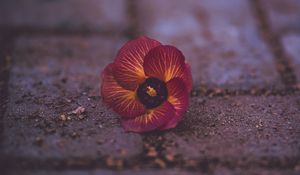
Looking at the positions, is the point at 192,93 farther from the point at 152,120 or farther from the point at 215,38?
the point at 215,38

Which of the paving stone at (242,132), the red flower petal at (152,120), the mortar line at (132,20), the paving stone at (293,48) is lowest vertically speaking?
the paving stone at (242,132)

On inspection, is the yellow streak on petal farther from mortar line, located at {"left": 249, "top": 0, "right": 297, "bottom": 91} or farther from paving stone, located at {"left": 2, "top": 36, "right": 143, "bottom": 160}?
mortar line, located at {"left": 249, "top": 0, "right": 297, "bottom": 91}

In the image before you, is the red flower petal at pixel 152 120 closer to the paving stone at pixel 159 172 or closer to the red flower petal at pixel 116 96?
the red flower petal at pixel 116 96

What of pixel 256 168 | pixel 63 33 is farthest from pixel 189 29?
pixel 256 168

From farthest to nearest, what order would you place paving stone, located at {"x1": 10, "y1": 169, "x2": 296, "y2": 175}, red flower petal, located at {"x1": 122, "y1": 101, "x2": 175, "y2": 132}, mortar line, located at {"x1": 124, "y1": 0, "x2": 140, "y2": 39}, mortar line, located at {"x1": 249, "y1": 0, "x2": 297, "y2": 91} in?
mortar line, located at {"x1": 124, "y1": 0, "x2": 140, "y2": 39}, mortar line, located at {"x1": 249, "y1": 0, "x2": 297, "y2": 91}, red flower petal, located at {"x1": 122, "y1": 101, "x2": 175, "y2": 132}, paving stone, located at {"x1": 10, "y1": 169, "x2": 296, "y2": 175}

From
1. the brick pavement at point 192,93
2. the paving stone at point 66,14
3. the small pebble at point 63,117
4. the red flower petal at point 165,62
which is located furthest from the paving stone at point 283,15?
the small pebble at point 63,117

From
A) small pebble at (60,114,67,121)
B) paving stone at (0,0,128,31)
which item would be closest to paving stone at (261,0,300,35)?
paving stone at (0,0,128,31)

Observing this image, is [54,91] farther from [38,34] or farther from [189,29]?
[189,29]
